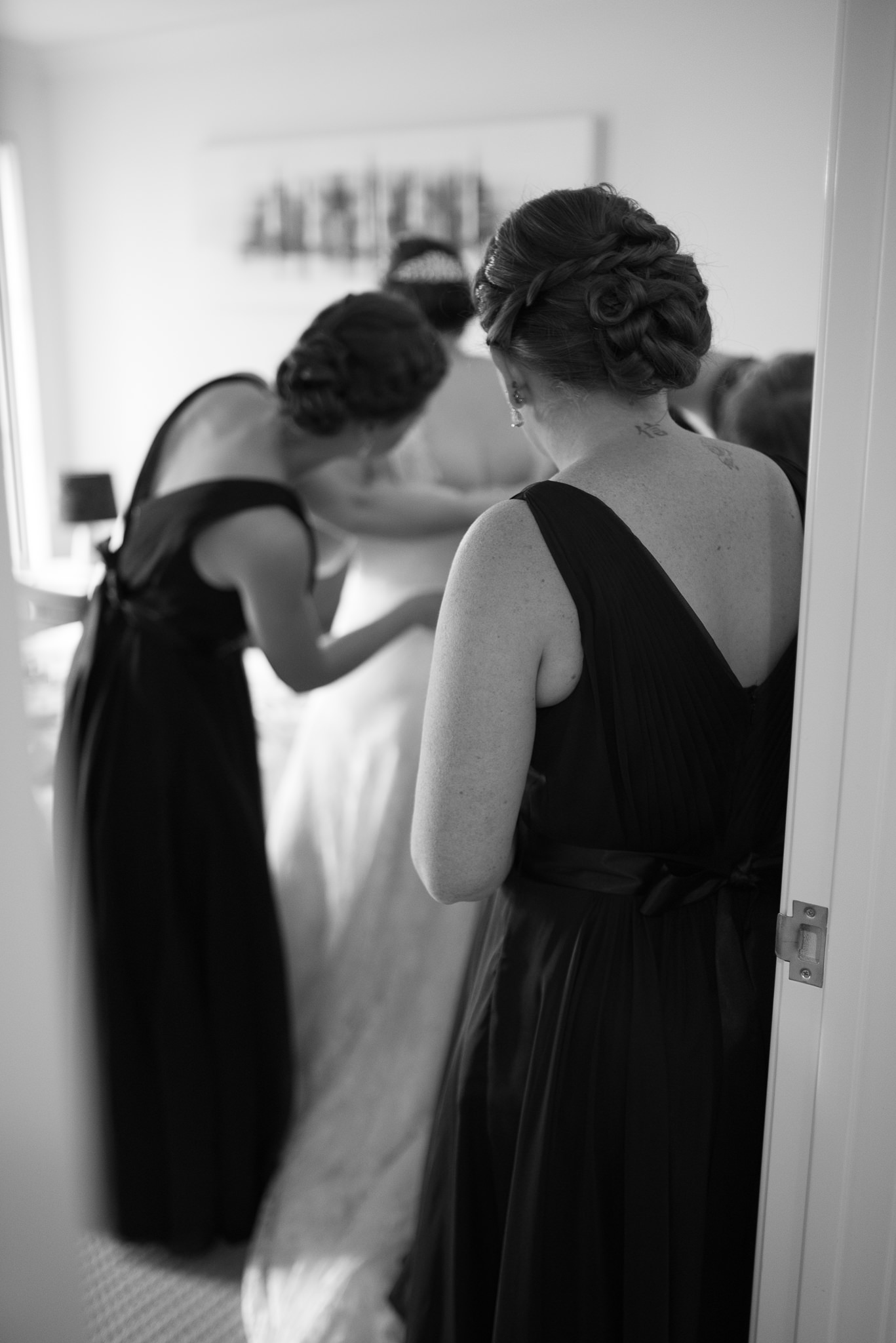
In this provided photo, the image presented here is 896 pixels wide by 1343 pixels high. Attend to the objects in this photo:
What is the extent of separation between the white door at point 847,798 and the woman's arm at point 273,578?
0.86m

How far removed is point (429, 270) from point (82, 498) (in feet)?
8.10

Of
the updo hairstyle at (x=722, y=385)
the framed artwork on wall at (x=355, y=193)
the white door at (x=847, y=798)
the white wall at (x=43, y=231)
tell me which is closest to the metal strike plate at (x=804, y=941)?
the white door at (x=847, y=798)

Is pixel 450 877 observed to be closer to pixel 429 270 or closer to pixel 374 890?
pixel 374 890

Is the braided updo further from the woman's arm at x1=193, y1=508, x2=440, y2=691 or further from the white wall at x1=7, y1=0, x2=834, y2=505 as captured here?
the white wall at x1=7, y1=0, x2=834, y2=505

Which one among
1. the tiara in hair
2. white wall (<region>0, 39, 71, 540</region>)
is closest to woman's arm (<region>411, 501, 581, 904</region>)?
the tiara in hair

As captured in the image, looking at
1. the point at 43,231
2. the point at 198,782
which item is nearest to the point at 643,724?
the point at 198,782

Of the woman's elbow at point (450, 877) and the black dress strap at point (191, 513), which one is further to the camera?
the black dress strap at point (191, 513)

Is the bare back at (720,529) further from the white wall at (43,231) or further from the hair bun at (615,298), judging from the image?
the white wall at (43,231)

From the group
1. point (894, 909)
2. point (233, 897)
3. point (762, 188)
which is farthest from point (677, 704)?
point (762, 188)

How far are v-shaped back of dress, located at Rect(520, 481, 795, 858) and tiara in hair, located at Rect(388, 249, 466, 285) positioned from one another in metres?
1.37

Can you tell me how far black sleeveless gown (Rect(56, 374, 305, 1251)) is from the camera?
1728 mm

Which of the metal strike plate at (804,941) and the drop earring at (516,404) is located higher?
the drop earring at (516,404)

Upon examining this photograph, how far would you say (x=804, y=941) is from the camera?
3.04 feet

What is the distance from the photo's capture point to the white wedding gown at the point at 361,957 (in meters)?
1.66
